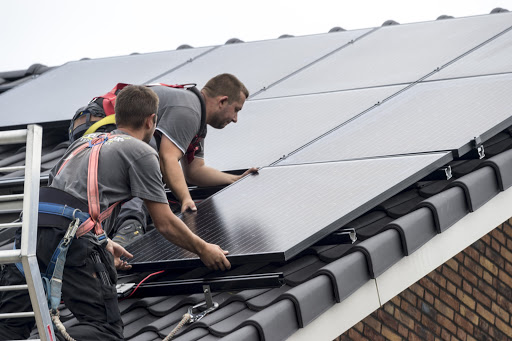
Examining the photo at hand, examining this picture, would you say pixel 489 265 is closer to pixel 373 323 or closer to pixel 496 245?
pixel 496 245

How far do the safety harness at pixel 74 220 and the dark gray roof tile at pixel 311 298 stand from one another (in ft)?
3.37

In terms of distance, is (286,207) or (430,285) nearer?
(286,207)

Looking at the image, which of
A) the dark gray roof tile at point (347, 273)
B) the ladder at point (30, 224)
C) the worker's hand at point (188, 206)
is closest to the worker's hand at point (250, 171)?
the worker's hand at point (188, 206)

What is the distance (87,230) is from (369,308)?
165cm

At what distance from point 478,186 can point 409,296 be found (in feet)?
3.00

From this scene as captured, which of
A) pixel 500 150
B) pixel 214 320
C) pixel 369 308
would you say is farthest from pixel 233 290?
pixel 500 150

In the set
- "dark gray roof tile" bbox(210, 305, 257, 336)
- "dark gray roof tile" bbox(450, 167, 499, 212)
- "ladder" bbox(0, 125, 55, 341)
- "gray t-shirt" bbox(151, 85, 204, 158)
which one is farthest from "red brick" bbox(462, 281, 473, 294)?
"ladder" bbox(0, 125, 55, 341)

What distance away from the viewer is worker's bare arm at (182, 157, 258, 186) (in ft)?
22.5

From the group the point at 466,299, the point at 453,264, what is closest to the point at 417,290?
the point at 453,264

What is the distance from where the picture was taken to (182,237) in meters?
5.29

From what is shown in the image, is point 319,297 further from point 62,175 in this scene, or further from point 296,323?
point 62,175

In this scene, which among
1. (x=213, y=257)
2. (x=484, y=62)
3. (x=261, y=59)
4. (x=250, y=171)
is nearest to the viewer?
(x=213, y=257)

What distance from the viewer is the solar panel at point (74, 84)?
31.8 feet

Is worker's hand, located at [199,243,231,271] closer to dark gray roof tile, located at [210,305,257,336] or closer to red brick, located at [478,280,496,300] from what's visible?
dark gray roof tile, located at [210,305,257,336]
